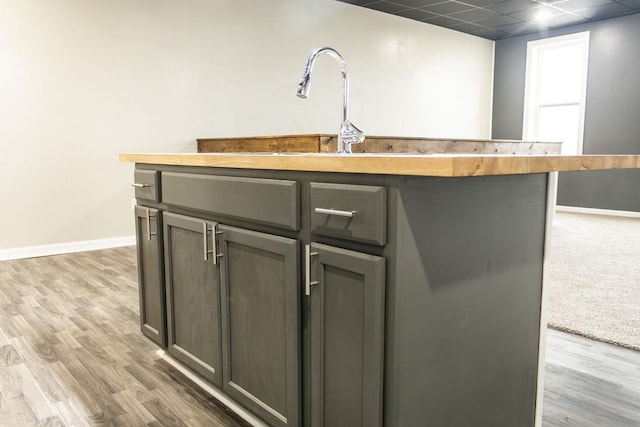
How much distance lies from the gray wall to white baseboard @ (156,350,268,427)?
19.8 feet

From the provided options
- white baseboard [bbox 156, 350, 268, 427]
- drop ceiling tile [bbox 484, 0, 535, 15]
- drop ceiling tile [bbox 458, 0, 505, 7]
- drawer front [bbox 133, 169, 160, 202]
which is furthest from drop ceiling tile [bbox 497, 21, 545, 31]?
white baseboard [bbox 156, 350, 268, 427]

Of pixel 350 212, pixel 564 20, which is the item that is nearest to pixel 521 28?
pixel 564 20

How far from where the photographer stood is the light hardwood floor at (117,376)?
5.36 ft

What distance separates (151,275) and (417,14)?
5616 mm

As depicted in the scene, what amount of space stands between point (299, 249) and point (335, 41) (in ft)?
17.1

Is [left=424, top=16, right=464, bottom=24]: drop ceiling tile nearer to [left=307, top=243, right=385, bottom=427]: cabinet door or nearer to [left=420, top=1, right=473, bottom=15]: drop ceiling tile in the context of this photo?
[left=420, top=1, right=473, bottom=15]: drop ceiling tile

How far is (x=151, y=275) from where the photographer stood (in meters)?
2.07

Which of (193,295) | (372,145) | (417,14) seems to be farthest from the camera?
(417,14)

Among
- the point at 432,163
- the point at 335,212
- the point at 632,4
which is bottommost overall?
the point at 335,212

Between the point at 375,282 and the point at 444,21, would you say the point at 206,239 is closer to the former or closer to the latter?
the point at 375,282

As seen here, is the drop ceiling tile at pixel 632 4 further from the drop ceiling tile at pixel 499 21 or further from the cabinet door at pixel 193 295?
the cabinet door at pixel 193 295

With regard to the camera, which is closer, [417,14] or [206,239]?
[206,239]

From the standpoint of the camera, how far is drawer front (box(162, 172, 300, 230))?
1.29 m

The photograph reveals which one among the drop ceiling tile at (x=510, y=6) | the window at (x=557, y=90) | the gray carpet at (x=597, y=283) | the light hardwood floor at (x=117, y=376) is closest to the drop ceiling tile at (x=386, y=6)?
the drop ceiling tile at (x=510, y=6)
